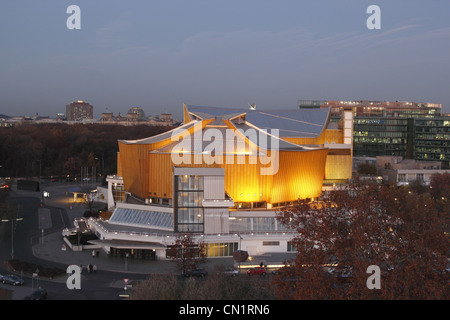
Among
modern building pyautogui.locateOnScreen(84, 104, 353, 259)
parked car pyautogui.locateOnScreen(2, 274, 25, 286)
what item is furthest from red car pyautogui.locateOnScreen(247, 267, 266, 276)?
parked car pyautogui.locateOnScreen(2, 274, 25, 286)

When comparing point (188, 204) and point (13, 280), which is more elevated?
point (188, 204)

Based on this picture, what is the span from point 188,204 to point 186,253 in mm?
8298

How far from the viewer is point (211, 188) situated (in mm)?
41062

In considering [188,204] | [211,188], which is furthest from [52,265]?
[211,188]

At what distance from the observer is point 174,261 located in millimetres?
33719

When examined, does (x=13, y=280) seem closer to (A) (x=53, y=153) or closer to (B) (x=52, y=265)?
(B) (x=52, y=265)

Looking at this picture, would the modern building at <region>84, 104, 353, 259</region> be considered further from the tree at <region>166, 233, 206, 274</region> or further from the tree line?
the tree line

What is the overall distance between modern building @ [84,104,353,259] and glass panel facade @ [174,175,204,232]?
0.09 m

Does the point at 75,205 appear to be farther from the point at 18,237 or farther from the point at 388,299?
the point at 388,299

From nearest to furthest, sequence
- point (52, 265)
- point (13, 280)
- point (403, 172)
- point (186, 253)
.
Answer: point (13, 280)
point (186, 253)
point (52, 265)
point (403, 172)

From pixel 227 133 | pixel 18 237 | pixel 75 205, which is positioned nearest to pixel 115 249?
pixel 18 237

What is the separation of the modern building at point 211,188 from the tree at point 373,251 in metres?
18.8

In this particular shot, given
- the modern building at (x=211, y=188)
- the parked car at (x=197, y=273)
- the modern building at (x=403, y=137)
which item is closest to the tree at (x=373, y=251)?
the parked car at (x=197, y=273)

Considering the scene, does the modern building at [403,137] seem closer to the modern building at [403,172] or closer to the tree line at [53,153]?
the modern building at [403,172]
